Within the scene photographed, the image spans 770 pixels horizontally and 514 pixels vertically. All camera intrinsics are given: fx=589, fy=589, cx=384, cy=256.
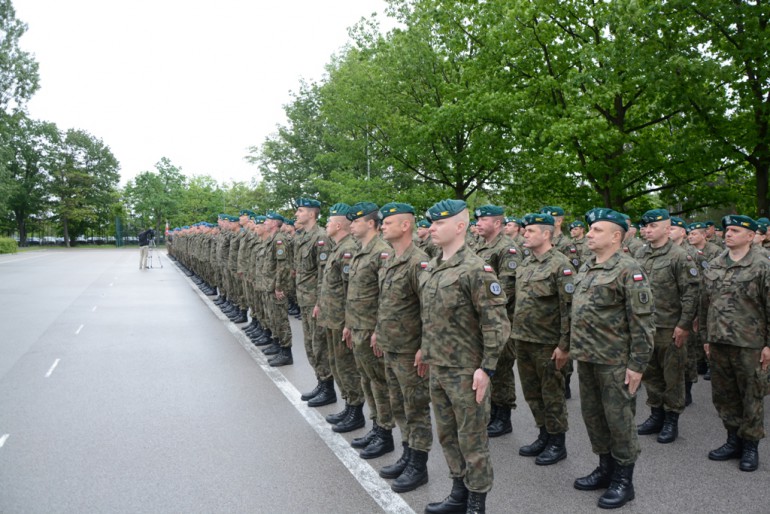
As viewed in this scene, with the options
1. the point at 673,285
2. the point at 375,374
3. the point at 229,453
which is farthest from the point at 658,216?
the point at 229,453

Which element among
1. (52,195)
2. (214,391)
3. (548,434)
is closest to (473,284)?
(548,434)

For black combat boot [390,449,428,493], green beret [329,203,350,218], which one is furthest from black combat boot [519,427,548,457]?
green beret [329,203,350,218]

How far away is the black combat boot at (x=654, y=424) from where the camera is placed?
5734 millimetres

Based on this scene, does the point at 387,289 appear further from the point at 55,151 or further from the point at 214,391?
the point at 55,151

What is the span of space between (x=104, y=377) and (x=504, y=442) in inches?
212

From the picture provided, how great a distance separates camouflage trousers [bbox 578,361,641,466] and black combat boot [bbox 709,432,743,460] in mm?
1233

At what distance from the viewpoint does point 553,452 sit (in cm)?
502

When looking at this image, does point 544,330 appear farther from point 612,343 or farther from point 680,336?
point 680,336

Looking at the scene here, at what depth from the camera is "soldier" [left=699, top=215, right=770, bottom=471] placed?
4.93m

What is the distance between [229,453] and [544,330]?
2973 mm

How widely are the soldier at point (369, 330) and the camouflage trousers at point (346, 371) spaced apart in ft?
1.17

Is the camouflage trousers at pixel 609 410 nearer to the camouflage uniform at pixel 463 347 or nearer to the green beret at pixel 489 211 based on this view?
the camouflage uniform at pixel 463 347

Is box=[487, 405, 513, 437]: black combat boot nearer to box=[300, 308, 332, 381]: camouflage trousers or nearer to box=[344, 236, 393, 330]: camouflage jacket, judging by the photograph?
box=[344, 236, 393, 330]: camouflage jacket

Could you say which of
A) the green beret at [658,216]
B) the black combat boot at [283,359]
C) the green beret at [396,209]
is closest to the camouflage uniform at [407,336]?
the green beret at [396,209]
